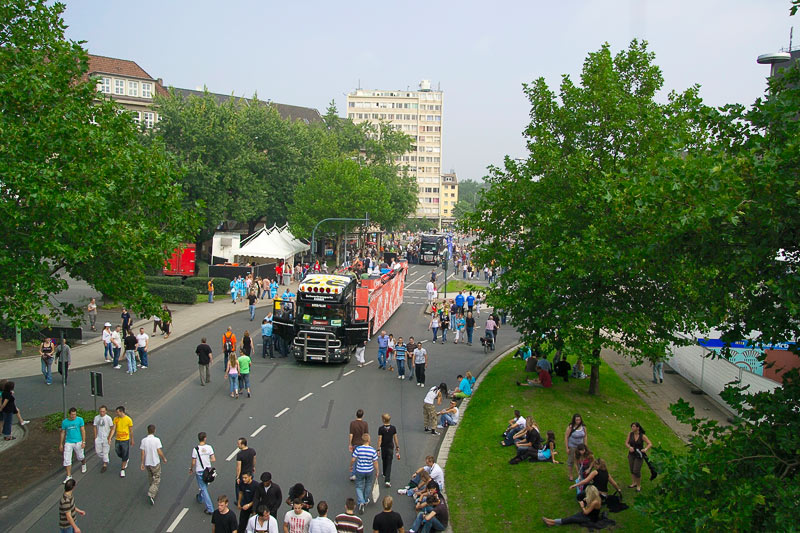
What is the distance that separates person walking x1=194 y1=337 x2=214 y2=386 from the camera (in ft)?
72.1

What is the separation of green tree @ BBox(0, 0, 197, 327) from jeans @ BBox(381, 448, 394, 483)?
26.2 ft

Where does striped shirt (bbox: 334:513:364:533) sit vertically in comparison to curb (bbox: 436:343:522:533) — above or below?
above

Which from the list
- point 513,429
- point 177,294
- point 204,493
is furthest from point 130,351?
point 177,294

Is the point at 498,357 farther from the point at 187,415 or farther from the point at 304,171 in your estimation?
the point at 304,171

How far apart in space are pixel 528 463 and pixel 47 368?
16.0m

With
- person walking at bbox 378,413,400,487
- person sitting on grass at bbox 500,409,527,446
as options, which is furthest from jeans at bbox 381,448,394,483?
person sitting on grass at bbox 500,409,527,446

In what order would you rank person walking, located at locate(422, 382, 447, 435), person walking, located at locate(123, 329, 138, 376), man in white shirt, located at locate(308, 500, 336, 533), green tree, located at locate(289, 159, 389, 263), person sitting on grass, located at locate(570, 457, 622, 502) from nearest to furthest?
man in white shirt, located at locate(308, 500, 336, 533), person sitting on grass, located at locate(570, 457, 622, 502), person walking, located at locate(422, 382, 447, 435), person walking, located at locate(123, 329, 138, 376), green tree, located at locate(289, 159, 389, 263)

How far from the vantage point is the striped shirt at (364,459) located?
13.0 metres

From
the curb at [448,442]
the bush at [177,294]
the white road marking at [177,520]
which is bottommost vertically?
the white road marking at [177,520]

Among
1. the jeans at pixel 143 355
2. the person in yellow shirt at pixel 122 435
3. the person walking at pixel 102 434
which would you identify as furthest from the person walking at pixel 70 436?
the jeans at pixel 143 355

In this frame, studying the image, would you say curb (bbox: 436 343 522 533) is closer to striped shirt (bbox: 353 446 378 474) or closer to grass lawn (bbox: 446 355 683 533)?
grass lawn (bbox: 446 355 683 533)

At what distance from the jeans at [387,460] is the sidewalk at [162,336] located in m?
15.1

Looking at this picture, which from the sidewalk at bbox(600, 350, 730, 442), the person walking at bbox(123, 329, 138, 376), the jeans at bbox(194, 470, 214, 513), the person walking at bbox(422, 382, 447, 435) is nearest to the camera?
the jeans at bbox(194, 470, 214, 513)

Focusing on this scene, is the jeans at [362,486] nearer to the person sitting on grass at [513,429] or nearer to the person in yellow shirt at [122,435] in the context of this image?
the person sitting on grass at [513,429]
